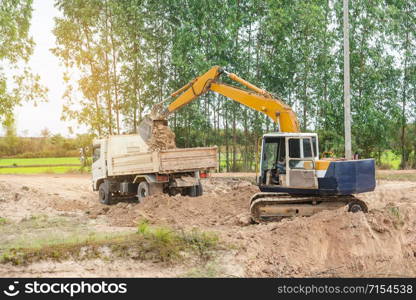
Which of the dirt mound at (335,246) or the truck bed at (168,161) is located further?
the truck bed at (168,161)

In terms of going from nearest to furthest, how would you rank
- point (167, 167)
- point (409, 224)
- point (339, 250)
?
point (339, 250), point (409, 224), point (167, 167)

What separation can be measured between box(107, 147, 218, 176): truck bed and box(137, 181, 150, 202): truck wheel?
427mm

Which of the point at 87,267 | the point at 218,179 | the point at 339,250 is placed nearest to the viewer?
the point at 87,267

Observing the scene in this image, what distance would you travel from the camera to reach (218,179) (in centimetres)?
2647

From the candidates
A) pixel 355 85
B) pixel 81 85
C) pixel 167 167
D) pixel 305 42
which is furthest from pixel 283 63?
pixel 167 167

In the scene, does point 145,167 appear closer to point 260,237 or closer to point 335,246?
point 260,237

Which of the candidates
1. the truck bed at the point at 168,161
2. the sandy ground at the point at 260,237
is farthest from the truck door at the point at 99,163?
the sandy ground at the point at 260,237

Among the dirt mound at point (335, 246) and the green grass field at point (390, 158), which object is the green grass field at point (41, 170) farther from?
the dirt mound at point (335, 246)

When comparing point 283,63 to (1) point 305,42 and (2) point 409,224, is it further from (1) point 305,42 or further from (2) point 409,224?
(2) point 409,224

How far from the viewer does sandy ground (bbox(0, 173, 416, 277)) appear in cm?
920

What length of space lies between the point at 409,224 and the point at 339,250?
8.96ft

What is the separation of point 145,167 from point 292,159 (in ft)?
18.1

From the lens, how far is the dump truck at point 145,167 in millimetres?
16438

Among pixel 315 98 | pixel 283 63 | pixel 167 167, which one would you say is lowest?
pixel 167 167
